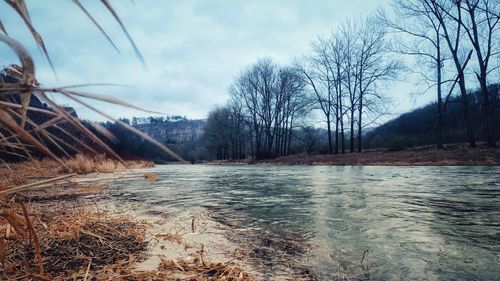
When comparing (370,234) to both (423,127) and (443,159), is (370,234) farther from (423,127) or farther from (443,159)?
(423,127)

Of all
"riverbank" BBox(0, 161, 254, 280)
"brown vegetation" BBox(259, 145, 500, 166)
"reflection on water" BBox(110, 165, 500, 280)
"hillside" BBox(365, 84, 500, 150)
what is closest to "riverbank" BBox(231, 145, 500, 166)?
"brown vegetation" BBox(259, 145, 500, 166)

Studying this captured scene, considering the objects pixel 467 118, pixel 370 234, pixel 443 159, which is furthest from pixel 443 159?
pixel 370 234

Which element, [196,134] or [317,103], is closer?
[317,103]

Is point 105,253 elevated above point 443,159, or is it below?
below

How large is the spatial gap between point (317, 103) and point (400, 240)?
96.5 feet

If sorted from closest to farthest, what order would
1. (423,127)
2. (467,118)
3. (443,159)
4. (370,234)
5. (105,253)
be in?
Answer: (105,253) < (370,234) < (443,159) < (467,118) < (423,127)

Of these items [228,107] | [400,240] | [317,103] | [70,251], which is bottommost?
[400,240]

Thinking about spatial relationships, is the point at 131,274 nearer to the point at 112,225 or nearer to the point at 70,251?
the point at 70,251

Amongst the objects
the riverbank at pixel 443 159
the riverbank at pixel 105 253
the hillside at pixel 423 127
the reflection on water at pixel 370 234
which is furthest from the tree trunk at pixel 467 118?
the riverbank at pixel 105 253

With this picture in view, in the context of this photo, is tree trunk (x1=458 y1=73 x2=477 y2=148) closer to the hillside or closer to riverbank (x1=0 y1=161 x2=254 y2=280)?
the hillside

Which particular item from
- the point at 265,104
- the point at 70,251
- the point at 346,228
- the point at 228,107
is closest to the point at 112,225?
the point at 70,251

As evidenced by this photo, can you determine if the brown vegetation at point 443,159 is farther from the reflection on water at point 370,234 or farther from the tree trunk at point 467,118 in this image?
the reflection on water at point 370,234

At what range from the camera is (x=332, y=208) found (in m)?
4.25

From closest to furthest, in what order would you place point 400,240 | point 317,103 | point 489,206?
point 400,240 → point 489,206 → point 317,103
